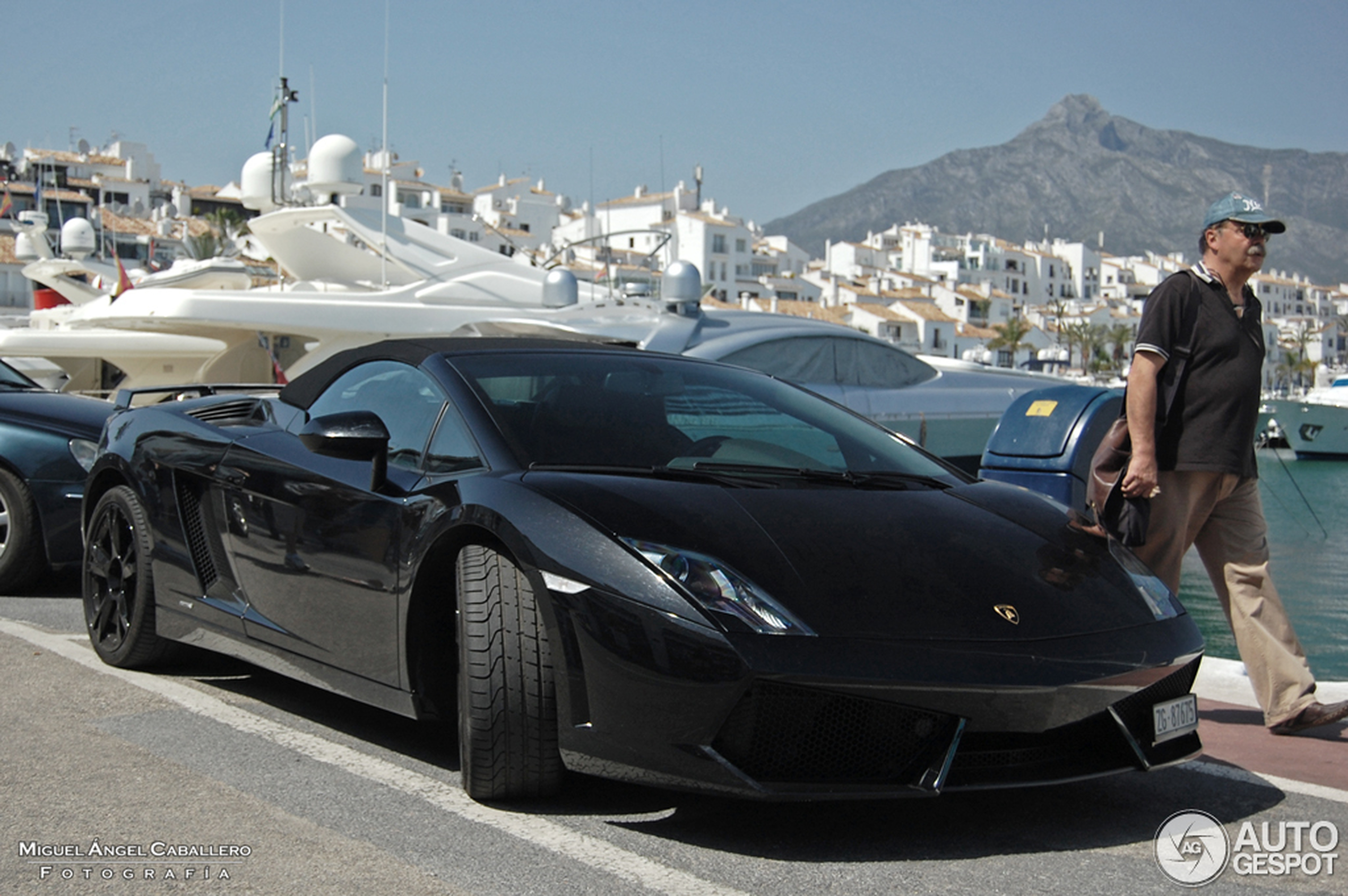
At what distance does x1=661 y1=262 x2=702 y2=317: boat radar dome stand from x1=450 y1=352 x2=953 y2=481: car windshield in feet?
23.5

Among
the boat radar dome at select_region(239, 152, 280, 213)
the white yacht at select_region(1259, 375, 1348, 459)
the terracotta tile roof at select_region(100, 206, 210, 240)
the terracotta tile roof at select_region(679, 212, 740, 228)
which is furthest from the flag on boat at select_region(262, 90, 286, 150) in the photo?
the terracotta tile roof at select_region(679, 212, 740, 228)

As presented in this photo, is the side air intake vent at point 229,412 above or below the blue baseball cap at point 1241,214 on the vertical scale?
below

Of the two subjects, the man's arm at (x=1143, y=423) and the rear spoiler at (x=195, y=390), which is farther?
the rear spoiler at (x=195, y=390)

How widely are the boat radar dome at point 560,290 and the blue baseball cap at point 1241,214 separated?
1272 centimetres

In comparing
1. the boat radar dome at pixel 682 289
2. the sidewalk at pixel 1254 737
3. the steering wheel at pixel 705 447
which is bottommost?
the sidewalk at pixel 1254 737

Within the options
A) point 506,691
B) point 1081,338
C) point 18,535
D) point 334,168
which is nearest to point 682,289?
point 18,535

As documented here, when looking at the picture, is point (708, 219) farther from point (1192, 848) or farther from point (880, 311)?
point (1192, 848)

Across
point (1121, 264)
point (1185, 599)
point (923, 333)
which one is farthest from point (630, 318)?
point (1121, 264)

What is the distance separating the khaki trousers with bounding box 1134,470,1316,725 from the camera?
439 cm

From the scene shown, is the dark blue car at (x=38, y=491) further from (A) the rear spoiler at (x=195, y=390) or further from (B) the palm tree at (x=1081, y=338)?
(B) the palm tree at (x=1081, y=338)

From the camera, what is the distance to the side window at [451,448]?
3.66 metres

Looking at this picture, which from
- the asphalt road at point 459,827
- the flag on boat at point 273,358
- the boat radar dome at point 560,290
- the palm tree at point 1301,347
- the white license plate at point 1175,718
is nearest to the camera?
the asphalt road at point 459,827

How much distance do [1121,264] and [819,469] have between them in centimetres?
18098

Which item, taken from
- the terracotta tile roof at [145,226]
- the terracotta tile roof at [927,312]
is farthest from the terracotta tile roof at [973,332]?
the terracotta tile roof at [145,226]
